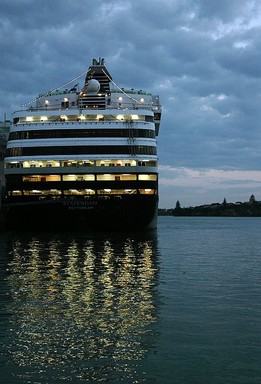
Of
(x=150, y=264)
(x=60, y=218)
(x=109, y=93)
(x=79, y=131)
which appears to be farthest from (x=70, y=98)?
(x=150, y=264)

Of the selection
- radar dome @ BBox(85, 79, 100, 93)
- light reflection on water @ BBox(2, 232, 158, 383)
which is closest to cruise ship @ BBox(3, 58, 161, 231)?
radar dome @ BBox(85, 79, 100, 93)

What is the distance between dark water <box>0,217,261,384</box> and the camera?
34.8 ft

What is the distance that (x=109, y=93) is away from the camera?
72688mm

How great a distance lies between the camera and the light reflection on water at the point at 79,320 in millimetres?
10750

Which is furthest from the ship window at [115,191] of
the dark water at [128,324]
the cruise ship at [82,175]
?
the dark water at [128,324]

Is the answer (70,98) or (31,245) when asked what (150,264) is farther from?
(70,98)

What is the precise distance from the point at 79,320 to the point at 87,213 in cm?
3812

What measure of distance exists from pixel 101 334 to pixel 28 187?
1641 inches

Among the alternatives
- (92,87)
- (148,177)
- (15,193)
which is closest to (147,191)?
(148,177)

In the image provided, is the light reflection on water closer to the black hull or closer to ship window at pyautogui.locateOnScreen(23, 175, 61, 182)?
the black hull

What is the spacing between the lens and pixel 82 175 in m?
53.0

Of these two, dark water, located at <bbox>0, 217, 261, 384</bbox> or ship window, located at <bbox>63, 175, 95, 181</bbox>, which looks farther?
ship window, located at <bbox>63, 175, 95, 181</bbox>

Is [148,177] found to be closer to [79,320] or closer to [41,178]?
[41,178]

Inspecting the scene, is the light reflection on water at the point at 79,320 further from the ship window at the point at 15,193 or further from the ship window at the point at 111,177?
the ship window at the point at 15,193
